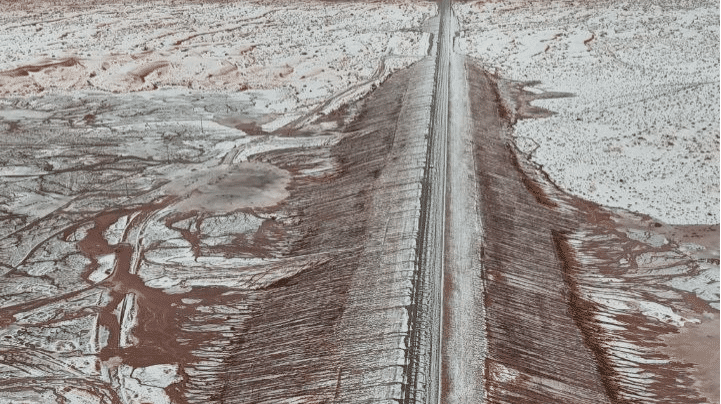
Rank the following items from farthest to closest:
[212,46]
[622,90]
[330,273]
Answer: [212,46]
[622,90]
[330,273]

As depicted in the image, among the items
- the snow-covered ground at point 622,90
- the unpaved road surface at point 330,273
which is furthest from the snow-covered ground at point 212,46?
the snow-covered ground at point 622,90

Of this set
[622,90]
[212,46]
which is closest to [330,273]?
[622,90]

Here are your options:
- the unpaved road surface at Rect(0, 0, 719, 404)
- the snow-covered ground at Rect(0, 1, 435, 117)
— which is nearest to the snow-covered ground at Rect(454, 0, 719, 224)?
the unpaved road surface at Rect(0, 0, 719, 404)

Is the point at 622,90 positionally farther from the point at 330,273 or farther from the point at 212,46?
the point at 212,46

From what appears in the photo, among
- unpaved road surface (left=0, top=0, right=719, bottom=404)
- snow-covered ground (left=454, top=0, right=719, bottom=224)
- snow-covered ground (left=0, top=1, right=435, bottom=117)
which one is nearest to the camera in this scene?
unpaved road surface (left=0, top=0, right=719, bottom=404)

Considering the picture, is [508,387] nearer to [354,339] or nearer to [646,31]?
[354,339]

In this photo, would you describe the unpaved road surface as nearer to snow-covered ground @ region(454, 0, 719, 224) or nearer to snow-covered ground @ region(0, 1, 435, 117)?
snow-covered ground @ region(454, 0, 719, 224)

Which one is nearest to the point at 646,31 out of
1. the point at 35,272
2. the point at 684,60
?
the point at 684,60

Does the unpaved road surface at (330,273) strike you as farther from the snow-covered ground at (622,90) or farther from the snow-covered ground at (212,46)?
the snow-covered ground at (212,46)
